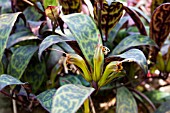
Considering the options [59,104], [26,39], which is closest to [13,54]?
[26,39]

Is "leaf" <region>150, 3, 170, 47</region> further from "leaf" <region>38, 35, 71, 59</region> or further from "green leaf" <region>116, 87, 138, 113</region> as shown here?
"leaf" <region>38, 35, 71, 59</region>

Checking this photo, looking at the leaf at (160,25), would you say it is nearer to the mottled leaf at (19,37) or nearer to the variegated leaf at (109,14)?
the variegated leaf at (109,14)

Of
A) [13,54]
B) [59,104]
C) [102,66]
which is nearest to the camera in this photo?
[59,104]

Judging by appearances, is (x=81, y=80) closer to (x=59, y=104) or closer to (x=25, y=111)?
(x=25, y=111)

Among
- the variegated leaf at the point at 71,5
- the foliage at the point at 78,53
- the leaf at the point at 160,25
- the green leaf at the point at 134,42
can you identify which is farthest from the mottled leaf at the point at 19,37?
the leaf at the point at 160,25

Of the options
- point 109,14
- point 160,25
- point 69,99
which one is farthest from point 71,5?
point 69,99

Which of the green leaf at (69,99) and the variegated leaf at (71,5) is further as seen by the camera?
the variegated leaf at (71,5)

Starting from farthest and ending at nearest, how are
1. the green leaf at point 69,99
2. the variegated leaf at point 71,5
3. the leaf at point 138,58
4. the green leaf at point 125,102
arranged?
the variegated leaf at point 71,5
the green leaf at point 125,102
the leaf at point 138,58
the green leaf at point 69,99

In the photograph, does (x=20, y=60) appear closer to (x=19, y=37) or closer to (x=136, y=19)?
(x=19, y=37)
